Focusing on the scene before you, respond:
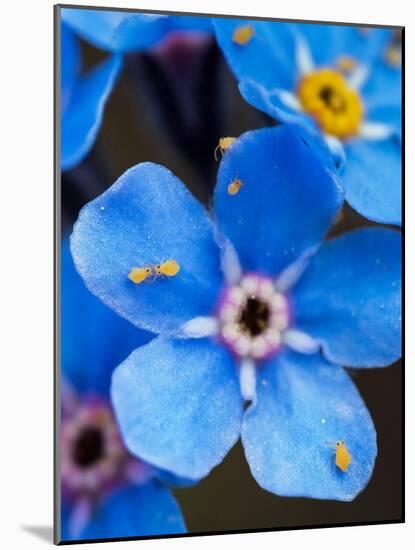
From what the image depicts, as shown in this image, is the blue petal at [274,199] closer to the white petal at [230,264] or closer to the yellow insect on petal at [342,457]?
the white petal at [230,264]

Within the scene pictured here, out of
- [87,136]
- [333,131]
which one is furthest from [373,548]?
[87,136]

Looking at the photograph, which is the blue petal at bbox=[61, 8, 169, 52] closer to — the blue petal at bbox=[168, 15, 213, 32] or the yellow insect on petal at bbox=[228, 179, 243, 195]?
the blue petal at bbox=[168, 15, 213, 32]

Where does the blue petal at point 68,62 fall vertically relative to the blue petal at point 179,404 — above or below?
above

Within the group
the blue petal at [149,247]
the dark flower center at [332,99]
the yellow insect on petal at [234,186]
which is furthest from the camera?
the dark flower center at [332,99]

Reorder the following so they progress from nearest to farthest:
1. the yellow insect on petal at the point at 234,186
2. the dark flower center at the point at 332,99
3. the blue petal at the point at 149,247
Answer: the blue petal at the point at 149,247 → the yellow insect on petal at the point at 234,186 → the dark flower center at the point at 332,99

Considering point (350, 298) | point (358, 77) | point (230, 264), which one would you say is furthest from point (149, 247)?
point (358, 77)

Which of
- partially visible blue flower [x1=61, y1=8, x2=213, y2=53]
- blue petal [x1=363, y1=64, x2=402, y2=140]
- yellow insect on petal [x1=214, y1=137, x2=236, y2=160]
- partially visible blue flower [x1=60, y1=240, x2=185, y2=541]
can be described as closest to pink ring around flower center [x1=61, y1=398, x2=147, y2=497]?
partially visible blue flower [x1=60, y1=240, x2=185, y2=541]

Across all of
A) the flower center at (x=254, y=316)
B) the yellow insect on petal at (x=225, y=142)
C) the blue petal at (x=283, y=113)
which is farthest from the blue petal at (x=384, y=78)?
the flower center at (x=254, y=316)

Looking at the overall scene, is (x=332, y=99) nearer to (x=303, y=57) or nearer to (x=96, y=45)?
(x=303, y=57)
